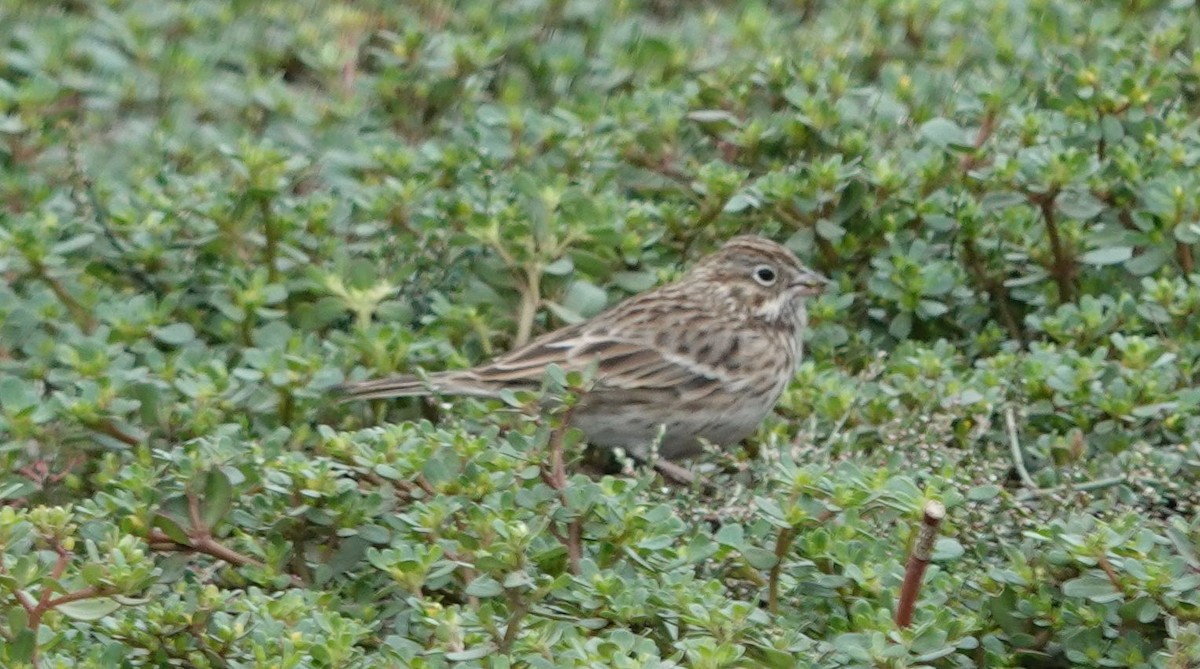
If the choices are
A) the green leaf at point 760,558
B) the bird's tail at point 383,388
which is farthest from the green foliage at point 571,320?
the bird's tail at point 383,388

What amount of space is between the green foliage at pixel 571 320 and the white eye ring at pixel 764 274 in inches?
8.7

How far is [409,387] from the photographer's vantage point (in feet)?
21.0

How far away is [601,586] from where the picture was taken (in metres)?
4.73

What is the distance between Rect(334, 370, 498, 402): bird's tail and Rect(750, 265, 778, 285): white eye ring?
1.10 metres

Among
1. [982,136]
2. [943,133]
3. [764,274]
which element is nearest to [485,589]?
[764,274]

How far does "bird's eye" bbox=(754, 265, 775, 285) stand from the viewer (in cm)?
705

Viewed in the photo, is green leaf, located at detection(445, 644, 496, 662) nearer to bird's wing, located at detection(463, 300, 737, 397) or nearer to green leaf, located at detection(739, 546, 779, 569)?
green leaf, located at detection(739, 546, 779, 569)

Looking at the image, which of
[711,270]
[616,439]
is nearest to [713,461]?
[616,439]

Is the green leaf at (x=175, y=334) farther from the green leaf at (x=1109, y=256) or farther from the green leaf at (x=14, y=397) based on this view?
the green leaf at (x=1109, y=256)

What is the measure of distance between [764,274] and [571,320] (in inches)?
26.6

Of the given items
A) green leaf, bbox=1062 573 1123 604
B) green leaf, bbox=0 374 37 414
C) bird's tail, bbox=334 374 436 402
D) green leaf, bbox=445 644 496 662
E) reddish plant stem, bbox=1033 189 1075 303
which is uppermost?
reddish plant stem, bbox=1033 189 1075 303

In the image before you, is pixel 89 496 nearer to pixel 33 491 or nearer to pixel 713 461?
pixel 33 491

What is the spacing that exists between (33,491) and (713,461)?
209 cm

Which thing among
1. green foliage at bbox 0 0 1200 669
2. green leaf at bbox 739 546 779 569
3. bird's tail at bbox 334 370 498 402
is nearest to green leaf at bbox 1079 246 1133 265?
green foliage at bbox 0 0 1200 669
